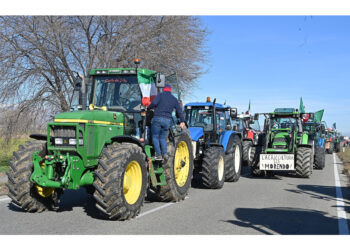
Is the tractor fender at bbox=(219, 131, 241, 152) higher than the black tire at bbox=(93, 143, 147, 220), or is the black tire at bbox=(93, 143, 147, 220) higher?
the tractor fender at bbox=(219, 131, 241, 152)

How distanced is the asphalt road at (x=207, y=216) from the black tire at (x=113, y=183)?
0.21 meters

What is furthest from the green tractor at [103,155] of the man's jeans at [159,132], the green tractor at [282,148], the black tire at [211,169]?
the green tractor at [282,148]

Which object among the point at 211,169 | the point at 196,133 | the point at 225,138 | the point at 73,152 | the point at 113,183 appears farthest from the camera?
the point at 225,138

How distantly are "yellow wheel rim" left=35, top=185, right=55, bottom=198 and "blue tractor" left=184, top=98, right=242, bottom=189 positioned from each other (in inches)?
175

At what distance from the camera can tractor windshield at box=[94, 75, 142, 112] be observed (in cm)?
816

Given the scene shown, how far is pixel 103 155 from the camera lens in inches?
267

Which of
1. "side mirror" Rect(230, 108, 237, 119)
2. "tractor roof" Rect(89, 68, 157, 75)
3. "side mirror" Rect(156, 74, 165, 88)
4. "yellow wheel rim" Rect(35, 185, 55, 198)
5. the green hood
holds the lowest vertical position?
"yellow wheel rim" Rect(35, 185, 55, 198)

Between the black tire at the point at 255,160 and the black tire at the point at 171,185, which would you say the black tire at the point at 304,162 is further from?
the black tire at the point at 171,185

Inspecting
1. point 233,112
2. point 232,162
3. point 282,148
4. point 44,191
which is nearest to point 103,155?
point 44,191

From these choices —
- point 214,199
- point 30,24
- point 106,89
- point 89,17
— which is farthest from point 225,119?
point 30,24

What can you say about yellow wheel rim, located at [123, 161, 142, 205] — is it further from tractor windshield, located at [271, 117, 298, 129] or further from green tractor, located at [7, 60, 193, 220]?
tractor windshield, located at [271, 117, 298, 129]

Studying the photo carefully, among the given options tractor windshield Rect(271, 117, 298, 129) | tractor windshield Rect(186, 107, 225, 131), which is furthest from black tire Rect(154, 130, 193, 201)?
tractor windshield Rect(271, 117, 298, 129)

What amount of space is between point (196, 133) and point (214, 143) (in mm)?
741

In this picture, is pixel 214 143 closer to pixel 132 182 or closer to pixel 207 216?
pixel 207 216
